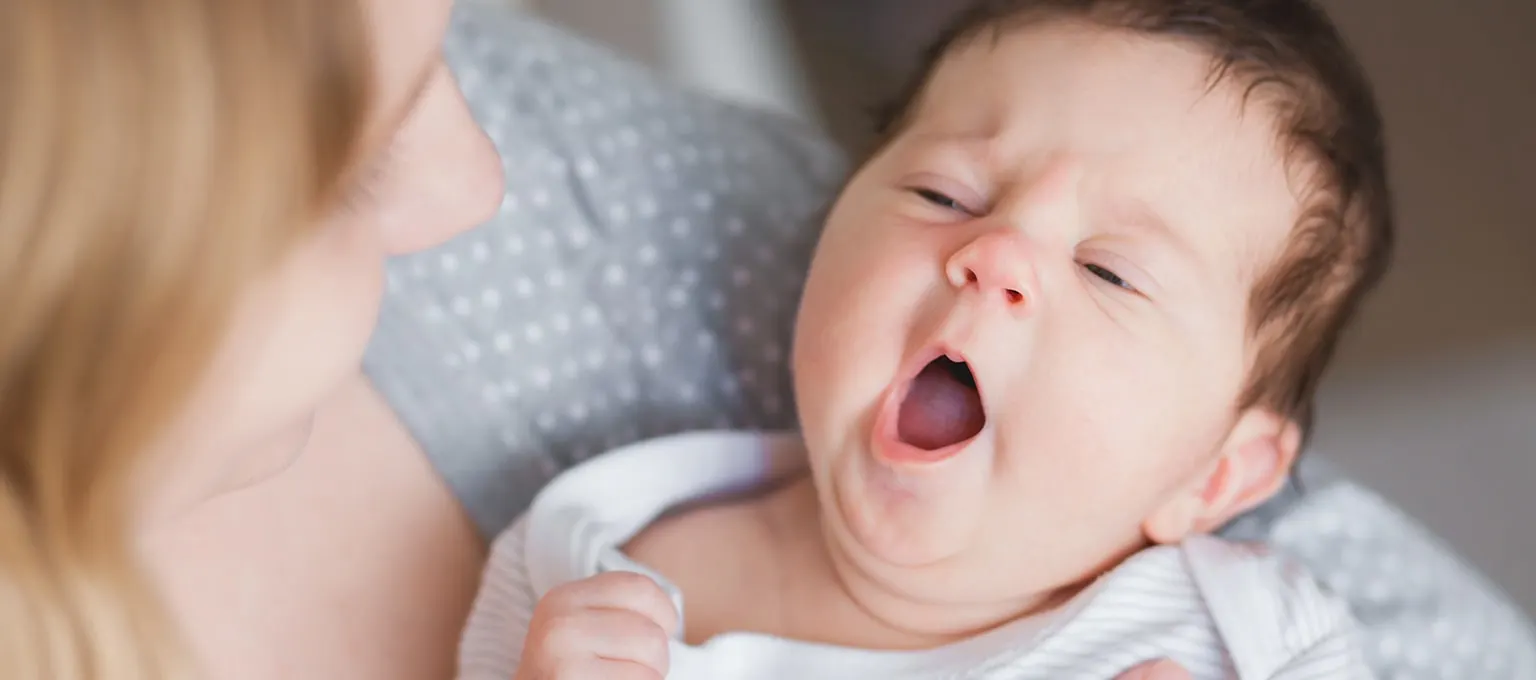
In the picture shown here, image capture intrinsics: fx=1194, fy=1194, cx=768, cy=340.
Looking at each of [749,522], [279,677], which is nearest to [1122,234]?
[749,522]

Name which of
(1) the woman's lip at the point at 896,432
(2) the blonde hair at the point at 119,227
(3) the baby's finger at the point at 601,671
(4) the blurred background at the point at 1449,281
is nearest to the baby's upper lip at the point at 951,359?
(1) the woman's lip at the point at 896,432

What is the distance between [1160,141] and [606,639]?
1.49ft

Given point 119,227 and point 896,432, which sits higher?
point 119,227

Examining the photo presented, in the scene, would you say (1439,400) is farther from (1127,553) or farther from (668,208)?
(668,208)

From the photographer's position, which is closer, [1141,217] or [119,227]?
[119,227]

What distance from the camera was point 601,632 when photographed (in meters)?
0.70

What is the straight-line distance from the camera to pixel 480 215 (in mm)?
706

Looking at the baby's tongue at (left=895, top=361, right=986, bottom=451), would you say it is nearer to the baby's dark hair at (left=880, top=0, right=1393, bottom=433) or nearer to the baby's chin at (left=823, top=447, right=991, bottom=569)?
the baby's chin at (left=823, top=447, right=991, bottom=569)

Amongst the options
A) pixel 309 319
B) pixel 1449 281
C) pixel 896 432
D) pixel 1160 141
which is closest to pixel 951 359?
pixel 896 432

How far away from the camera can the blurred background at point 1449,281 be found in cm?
110

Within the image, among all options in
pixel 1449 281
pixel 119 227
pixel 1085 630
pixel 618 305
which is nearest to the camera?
pixel 119 227

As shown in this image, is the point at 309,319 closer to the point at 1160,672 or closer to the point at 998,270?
the point at 998,270

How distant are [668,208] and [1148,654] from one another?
524 millimetres

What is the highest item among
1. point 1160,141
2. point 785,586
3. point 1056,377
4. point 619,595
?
point 1160,141
